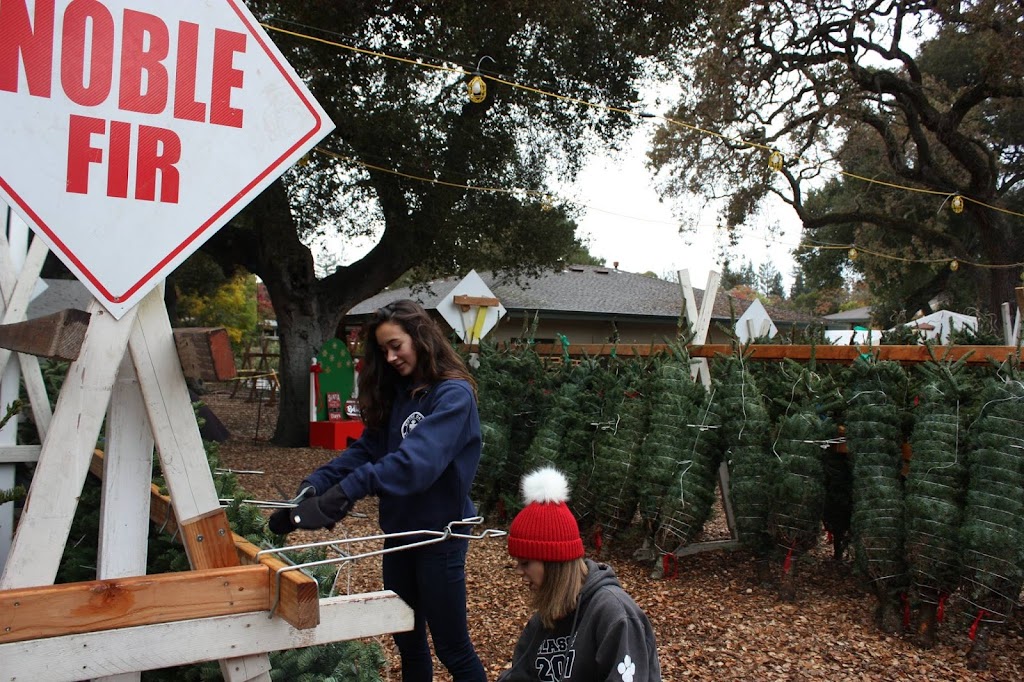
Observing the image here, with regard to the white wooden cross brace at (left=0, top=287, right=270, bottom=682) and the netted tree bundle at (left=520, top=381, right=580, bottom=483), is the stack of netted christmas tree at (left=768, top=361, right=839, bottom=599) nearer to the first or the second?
the netted tree bundle at (left=520, top=381, right=580, bottom=483)

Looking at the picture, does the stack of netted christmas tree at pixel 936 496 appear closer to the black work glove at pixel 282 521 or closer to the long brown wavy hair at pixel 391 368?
the long brown wavy hair at pixel 391 368

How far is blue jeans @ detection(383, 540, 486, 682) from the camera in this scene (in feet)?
8.83

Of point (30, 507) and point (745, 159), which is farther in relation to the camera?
point (745, 159)

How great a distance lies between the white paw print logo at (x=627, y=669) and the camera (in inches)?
77.2

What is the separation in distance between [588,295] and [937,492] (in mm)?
18998

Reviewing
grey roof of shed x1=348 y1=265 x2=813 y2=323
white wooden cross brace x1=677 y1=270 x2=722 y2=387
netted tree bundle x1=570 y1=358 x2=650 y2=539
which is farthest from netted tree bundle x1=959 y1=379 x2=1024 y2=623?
grey roof of shed x1=348 y1=265 x2=813 y2=323

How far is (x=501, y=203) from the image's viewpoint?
1300 centimetres

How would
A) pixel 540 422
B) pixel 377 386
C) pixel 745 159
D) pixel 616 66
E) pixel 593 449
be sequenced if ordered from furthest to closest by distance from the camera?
pixel 745 159, pixel 616 66, pixel 540 422, pixel 593 449, pixel 377 386

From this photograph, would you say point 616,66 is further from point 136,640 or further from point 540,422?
point 136,640

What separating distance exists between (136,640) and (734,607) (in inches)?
160

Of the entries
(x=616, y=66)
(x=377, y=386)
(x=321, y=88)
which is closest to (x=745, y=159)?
(x=616, y=66)

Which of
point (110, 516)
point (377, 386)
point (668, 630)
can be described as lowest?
point (668, 630)

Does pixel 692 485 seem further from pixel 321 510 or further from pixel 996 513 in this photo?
pixel 321 510

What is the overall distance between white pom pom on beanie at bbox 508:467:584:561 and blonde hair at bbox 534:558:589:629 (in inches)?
1.1
